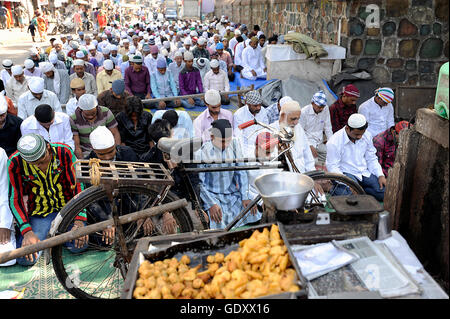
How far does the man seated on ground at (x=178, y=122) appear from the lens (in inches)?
195

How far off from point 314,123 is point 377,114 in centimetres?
101

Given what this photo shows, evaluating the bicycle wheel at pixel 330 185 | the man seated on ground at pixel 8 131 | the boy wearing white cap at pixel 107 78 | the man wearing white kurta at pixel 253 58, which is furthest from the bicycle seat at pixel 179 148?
the man wearing white kurta at pixel 253 58

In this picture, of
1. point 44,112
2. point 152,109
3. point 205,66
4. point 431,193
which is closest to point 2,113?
point 44,112

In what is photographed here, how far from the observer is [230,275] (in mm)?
2000

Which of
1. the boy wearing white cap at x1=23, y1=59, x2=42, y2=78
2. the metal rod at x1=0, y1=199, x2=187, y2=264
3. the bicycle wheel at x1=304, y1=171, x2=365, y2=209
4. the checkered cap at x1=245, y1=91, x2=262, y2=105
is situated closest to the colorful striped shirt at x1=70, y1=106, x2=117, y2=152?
the checkered cap at x1=245, y1=91, x2=262, y2=105

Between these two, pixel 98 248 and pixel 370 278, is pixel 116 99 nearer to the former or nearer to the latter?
pixel 98 248

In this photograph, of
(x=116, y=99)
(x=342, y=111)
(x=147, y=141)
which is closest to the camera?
(x=147, y=141)

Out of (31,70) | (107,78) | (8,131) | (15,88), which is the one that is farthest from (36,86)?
(31,70)

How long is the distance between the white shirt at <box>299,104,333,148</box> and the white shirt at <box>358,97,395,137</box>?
23.3 inches

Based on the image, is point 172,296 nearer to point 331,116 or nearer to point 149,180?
point 149,180

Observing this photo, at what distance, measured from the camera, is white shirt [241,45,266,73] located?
1085 centimetres

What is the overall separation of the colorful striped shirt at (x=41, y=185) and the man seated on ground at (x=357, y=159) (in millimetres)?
3014

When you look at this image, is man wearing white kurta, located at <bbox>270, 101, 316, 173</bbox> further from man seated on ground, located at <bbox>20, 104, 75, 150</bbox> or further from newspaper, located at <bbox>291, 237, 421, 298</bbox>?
man seated on ground, located at <bbox>20, 104, 75, 150</bbox>

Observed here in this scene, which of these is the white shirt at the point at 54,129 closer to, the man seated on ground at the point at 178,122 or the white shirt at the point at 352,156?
the man seated on ground at the point at 178,122
